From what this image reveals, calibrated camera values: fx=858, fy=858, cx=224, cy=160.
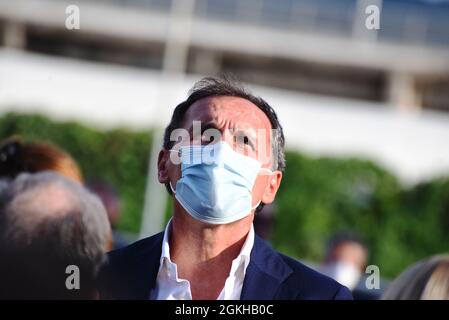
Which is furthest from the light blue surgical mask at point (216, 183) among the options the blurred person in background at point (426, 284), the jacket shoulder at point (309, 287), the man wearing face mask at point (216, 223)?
the blurred person in background at point (426, 284)

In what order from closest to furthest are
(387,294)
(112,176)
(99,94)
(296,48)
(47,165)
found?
(387,294)
(47,165)
(112,176)
(99,94)
(296,48)

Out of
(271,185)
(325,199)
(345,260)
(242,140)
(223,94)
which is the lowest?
(325,199)

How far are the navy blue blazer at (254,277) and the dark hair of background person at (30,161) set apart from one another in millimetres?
565

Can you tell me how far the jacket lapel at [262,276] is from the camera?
242 centimetres

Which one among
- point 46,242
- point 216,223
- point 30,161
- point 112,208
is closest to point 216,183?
point 216,223

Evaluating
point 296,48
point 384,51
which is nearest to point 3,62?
point 296,48

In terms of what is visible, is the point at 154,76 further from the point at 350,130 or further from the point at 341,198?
the point at 341,198

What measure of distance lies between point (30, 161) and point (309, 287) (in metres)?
1.17

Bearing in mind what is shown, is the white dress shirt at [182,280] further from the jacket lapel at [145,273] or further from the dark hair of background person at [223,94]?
the dark hair of background person at [223,94]

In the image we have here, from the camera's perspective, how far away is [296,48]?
10.3 metres

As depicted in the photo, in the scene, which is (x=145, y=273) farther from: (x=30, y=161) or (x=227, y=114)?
(x=30, y=161)

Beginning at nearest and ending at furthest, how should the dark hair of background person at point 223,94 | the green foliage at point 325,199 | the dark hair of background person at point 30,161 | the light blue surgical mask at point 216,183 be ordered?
1. the light blue surgical mask at point 216,183
2. the dark hair of background person at point 223,94
3. the dark hair of background person at point 30,161
4. the green foliage at point 325,199

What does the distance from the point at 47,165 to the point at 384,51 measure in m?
8.23

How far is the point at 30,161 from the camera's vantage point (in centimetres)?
305
